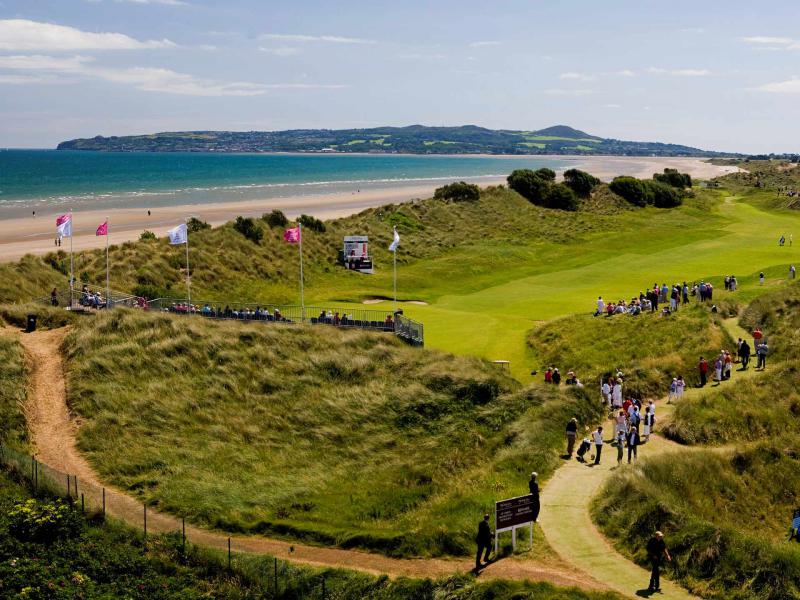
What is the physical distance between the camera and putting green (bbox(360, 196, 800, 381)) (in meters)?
39.8

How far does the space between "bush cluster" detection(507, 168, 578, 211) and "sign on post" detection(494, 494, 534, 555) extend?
73060mm

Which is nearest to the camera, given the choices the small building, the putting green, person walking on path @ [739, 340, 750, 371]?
person walking on path @ [739, 340, 750, 371]

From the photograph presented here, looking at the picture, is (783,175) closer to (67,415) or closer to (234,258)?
(234,258)

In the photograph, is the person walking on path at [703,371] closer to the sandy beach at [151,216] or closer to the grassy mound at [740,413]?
the grassy mound at [740,413]

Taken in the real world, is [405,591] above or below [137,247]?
below

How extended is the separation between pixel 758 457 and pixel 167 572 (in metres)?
15.6

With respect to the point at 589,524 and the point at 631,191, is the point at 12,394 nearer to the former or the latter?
the point at 589,524

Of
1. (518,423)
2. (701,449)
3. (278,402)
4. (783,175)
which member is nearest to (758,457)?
(701,449)

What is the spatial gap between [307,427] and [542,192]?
66763 mm

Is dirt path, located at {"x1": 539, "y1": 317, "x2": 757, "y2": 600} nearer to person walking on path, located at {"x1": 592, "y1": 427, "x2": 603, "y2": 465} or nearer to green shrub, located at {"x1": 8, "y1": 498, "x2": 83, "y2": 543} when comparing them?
person walking on path, located at {"x1": 592, "y1": 427, "x2": 603, "y2": 465}

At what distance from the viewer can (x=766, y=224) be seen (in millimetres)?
83938

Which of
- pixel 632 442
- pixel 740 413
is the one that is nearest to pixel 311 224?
pixel 740 413

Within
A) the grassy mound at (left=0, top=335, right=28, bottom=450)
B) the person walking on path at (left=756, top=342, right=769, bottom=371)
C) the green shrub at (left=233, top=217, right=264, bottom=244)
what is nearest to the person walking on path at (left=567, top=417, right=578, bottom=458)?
the person walking on path at (left=756, top=342, right=769, bottom=371)

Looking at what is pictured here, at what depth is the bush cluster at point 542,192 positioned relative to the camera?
295ft
